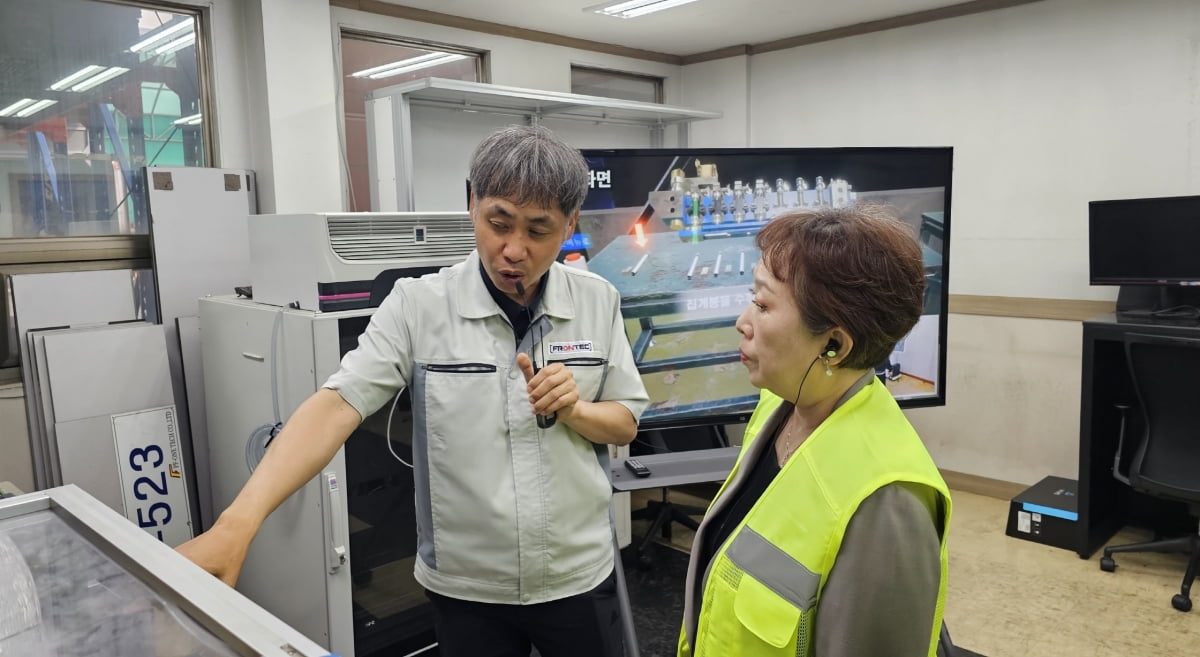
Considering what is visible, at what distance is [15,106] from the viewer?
10.3 feet

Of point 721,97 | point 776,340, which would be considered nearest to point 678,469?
point 776,340

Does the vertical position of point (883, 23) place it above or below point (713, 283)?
above

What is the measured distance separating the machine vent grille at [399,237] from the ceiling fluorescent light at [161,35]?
1.99m

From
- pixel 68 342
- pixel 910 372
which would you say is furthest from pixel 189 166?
pixel 910 372

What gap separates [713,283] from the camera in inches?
110

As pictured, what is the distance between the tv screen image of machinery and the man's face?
1.20m

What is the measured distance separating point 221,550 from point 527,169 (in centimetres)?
72

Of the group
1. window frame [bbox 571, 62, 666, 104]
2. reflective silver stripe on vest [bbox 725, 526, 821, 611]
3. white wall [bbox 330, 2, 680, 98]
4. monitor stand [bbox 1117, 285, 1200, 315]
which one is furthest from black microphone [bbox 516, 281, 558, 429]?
window frame [bbox 571, 62, 666, 104]

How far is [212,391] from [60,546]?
188 centimetres

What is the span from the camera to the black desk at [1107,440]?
11.5ft

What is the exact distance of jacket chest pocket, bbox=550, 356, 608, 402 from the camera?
4.72 ft

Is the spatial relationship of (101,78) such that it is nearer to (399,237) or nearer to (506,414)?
(399,237)

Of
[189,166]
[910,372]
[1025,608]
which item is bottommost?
[1025,608]

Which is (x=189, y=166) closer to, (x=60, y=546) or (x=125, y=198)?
(x=125, y=198)
